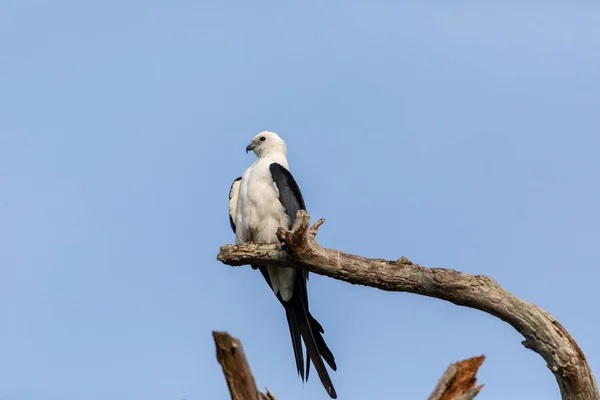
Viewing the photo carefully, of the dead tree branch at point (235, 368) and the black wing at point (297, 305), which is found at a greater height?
the black wing at point (297, 305)

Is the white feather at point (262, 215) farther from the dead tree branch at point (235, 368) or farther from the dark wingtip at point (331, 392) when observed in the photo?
the dead tree branch at point (235, 368)

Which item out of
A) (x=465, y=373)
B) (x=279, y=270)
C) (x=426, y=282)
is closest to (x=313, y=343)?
(x=279, y=270)

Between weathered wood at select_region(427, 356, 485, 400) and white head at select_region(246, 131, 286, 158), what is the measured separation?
4.92 metres

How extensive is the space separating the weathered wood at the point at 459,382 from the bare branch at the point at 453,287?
1346mm

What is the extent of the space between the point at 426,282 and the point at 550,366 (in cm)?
98

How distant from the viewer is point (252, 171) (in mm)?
8398

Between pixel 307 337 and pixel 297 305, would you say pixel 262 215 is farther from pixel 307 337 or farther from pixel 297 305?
pixel 307 337

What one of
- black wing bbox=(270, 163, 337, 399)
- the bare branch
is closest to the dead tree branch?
the bare branch

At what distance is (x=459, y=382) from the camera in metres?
4.49

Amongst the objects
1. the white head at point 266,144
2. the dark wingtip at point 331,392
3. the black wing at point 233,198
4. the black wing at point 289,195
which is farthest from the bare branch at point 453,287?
the white head at point 266,144

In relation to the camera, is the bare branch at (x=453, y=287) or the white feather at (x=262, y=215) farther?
the white feather at (x=262, y=215)

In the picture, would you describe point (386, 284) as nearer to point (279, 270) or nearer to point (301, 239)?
point (301, 239)

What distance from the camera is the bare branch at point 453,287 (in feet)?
18.4

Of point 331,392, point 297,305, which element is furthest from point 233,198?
point 331,392
